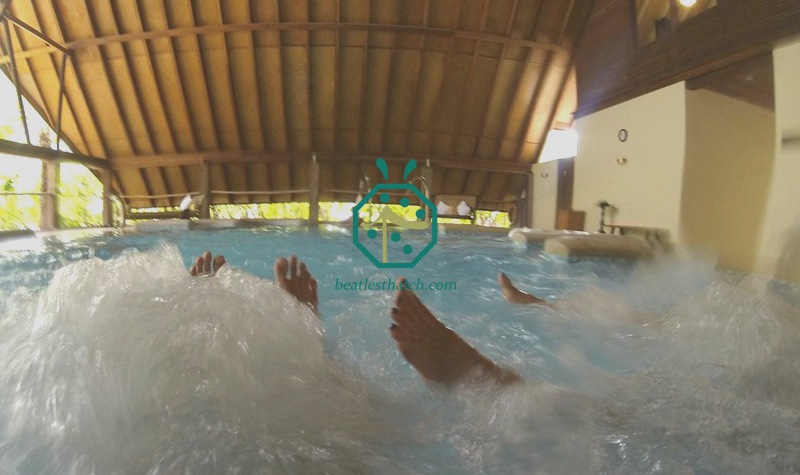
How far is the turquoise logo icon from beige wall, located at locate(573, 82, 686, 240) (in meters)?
2.03

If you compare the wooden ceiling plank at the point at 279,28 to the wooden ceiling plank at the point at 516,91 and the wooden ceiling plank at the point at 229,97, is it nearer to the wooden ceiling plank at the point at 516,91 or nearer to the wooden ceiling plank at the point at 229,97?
the wooden ceiling plank at the point at 229,97

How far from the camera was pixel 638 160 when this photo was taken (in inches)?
188

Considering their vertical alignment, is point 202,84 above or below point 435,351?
above

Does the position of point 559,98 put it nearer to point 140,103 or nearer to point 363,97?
point 363,97

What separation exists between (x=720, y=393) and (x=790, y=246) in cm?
272

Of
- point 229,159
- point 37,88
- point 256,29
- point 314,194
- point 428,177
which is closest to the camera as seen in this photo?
point 256,29

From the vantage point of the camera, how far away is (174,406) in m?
0.87

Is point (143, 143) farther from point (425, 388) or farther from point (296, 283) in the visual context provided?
point (425, 388)

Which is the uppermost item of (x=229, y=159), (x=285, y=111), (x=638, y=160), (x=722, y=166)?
(x=285, y=111)

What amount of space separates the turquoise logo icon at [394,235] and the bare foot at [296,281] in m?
1.72

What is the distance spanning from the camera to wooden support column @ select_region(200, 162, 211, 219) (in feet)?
25.1

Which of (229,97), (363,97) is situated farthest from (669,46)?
(229,97)

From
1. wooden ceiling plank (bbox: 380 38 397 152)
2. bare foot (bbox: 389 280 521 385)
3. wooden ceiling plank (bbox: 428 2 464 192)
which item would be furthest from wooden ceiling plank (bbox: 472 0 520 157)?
bare foot (bbox: 389 280 521 385)

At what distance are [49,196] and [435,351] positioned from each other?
250 inches
